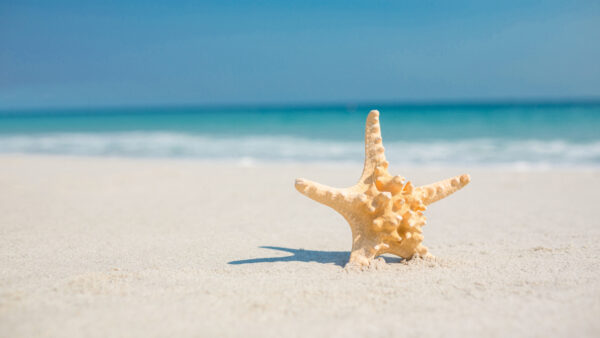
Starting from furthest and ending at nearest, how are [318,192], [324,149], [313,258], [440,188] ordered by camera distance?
[324,149] < [313,258] < [440,188] < [318,192]

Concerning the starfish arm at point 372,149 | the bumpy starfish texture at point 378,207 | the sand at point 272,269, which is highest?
the starfish arm at point 372,149

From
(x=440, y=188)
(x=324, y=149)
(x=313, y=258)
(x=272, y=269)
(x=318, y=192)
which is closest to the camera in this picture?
(x=318, y=192)

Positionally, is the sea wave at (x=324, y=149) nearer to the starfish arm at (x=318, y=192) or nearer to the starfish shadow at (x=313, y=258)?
the starfish shadow at (x=313, y=258)

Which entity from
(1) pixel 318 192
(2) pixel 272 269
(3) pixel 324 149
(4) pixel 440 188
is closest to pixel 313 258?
(2) pixel 272 269

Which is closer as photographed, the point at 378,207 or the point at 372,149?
the point at 378,207

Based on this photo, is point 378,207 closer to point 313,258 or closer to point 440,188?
point 440,188

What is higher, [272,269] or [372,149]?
[372,149]

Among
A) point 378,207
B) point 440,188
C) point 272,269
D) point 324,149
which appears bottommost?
point 272,269

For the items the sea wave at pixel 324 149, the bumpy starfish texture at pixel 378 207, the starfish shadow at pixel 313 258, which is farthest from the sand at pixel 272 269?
the sea wave at pixel 324 149

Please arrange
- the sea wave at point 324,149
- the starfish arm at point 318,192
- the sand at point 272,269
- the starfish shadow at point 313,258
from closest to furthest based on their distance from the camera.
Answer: the sand at point 272,269 < the starfish arm at point 318,192 < the starfish shadow at point 313,258 < the sea wave at point 324,149
